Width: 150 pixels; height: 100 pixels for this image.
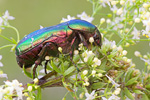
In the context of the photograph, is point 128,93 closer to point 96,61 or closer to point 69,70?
point 96,61

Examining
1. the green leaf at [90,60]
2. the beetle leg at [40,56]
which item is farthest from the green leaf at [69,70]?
the beetle leg at [40,56]

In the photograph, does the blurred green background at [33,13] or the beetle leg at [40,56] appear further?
the blurred green background at [33,13]

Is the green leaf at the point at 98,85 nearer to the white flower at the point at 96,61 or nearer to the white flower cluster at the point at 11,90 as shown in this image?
the white flower at the point at 96,61

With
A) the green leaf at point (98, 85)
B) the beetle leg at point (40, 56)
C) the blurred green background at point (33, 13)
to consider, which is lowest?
the green leaf at point (98, 85)

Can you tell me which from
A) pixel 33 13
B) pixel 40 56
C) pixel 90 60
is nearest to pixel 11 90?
pixel 40 56

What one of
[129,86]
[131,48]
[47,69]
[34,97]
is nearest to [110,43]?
[129,86]

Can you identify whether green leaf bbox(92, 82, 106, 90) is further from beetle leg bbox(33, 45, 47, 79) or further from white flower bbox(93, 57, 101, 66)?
beetle leg bbox(33, 45, 47, 79)

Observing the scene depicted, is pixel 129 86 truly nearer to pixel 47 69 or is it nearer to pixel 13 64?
pixel 47 69

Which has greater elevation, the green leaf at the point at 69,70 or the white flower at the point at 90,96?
the green leaf at the point at 69,70
